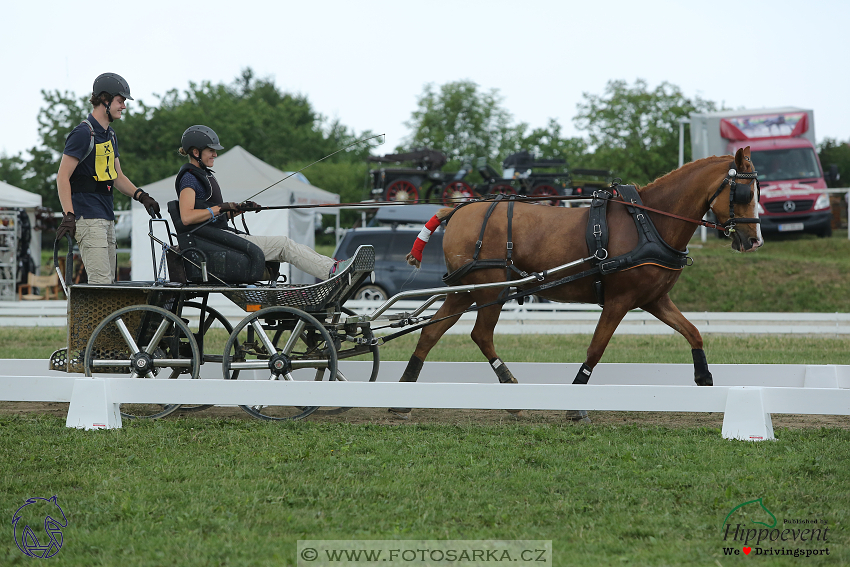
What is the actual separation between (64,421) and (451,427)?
8.94ft

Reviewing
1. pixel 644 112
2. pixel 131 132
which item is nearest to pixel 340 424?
pixel 644 112

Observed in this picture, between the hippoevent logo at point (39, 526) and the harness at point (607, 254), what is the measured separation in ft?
12.1

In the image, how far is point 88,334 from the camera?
6391 mm

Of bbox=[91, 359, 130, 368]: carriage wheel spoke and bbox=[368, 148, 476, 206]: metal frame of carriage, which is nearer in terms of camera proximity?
bbox=[91, 359, 130, 368]: carriage wheel spoke

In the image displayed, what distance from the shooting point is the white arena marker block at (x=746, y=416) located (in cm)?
530

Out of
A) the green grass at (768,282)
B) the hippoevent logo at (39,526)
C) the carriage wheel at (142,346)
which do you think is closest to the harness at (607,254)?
the carriage wheel at (142,346)

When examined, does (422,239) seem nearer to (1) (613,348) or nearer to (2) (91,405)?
(2) (91,405)

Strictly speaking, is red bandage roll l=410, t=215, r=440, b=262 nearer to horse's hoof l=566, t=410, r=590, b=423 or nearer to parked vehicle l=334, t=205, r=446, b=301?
horse's hoof l=566, t=410, r=590, b=423

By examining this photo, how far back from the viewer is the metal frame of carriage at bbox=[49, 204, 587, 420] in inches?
247

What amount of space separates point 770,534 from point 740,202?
3.26 m

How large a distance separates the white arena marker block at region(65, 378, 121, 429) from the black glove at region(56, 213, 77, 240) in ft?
3.44

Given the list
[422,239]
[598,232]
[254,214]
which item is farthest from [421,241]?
[254,214]

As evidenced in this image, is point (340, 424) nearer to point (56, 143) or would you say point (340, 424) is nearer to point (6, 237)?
point (6, 237)

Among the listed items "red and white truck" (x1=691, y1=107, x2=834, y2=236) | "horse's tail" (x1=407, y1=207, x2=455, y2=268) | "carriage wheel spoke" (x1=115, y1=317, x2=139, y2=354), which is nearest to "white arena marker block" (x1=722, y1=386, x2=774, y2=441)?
"horse's tail" (x1=407, y1=207, x2=455, y2=268)
